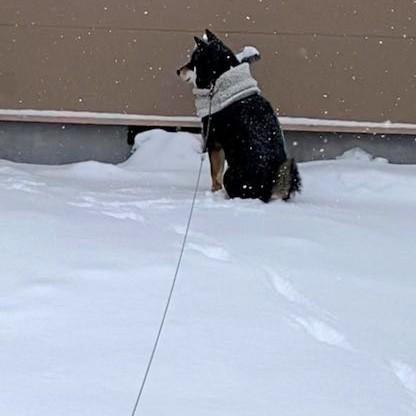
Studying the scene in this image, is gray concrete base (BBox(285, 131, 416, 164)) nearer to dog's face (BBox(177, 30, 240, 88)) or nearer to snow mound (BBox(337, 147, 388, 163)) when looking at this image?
snow mound (BBox(337, 147, 388, 163))

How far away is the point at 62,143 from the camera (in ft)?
25.2

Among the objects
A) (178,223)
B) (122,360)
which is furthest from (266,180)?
(122,360)

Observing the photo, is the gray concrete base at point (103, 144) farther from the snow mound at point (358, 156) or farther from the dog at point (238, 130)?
the dog at point (238, 130)

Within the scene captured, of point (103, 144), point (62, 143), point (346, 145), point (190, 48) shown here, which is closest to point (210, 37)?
point (190, 48)

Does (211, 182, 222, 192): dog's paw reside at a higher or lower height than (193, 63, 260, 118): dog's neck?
lower

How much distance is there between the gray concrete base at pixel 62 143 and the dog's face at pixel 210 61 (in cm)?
126

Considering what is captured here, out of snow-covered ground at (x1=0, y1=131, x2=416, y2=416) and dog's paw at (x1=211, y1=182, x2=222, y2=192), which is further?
dog's paw at (x1=211, y1=182, x2=222, y2=192)

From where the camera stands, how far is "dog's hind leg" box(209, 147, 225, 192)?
6.49 meters

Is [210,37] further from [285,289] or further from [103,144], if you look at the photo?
[285,289]

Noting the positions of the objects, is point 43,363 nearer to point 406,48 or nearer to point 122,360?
point 122,360

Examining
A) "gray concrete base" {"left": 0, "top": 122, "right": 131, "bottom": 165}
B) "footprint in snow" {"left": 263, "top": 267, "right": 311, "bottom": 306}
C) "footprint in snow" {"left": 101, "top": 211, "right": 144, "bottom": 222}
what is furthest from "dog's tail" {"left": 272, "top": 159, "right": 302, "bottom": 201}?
"gray concrete base" {"left": 0, "top": 122, "right": 131, "bottom": 165}

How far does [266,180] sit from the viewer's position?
6070 mm

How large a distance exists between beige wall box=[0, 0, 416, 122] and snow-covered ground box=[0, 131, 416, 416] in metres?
1.39

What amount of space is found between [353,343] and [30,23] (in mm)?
4956
